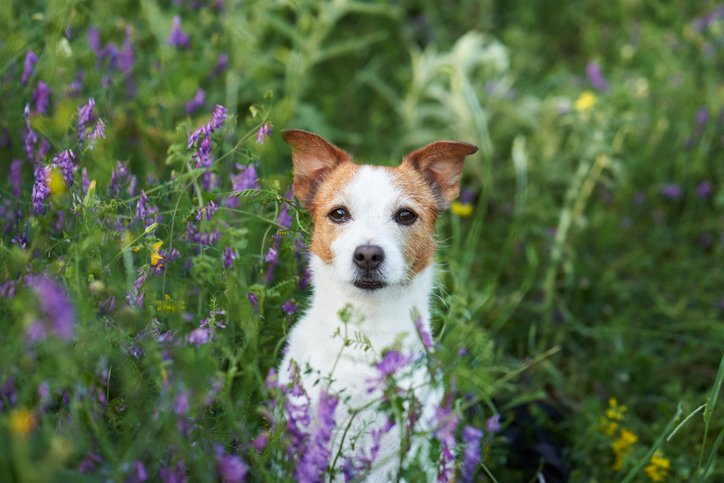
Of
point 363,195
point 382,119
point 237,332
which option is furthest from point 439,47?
point 237,332

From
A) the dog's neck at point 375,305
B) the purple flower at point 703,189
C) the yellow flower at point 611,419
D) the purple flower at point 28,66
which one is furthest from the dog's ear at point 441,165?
the purple flower at point 703,189

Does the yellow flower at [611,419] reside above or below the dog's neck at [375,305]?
below

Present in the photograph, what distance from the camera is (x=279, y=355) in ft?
9.98

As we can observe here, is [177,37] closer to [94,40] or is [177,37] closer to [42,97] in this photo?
[94,40]

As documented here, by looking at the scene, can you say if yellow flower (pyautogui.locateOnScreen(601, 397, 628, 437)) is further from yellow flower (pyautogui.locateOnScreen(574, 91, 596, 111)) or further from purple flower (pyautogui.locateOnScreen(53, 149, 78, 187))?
purple flower (pyautogui.locateOnScreen(53, 149, 78, 187))

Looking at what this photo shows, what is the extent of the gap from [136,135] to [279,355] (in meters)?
1.57

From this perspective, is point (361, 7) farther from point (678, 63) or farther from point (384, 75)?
point (678, 63)

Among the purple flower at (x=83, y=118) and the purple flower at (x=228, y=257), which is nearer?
the purple flower at (x=228, y=257)

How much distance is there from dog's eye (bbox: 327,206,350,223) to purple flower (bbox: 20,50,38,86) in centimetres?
144

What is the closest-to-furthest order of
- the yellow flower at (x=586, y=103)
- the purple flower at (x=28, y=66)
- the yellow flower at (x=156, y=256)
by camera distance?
the yellow flower at (x=156, y=256) → the purple flower at (x=28, y=66) → the yellow flower at (x=586, y=103)

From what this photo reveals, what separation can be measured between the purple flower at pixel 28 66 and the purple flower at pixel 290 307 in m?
1.47

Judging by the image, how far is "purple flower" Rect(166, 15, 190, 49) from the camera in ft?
12.6

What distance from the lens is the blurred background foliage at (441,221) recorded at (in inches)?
80.7

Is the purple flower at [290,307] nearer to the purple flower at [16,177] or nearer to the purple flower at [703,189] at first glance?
the purple flower at [16,177]
